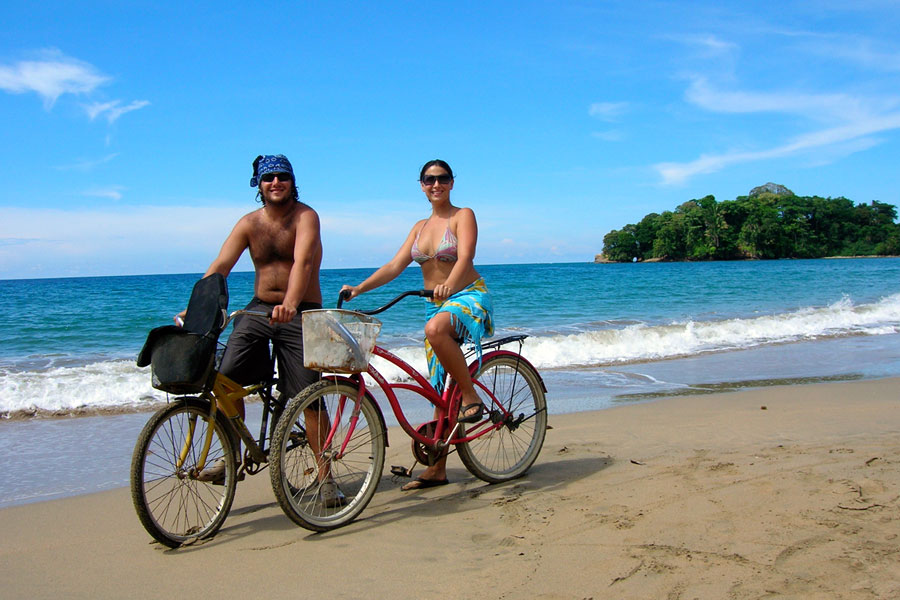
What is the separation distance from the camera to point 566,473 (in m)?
4.32

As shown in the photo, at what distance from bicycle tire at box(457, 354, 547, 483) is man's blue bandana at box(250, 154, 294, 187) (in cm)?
165

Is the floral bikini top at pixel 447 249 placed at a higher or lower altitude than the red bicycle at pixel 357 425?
higher

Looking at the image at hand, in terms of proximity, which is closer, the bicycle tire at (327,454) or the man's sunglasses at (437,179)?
the bicycle tire at (327,454)

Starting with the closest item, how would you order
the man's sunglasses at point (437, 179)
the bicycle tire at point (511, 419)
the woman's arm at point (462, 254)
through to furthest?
the woman's arm at point (462, 254), the man's sunglasses at point (437, 179), the bicycle tire at point (511, 419)

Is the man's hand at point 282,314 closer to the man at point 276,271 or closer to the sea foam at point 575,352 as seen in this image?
the man at point 276,271

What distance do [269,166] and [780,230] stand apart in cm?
9446

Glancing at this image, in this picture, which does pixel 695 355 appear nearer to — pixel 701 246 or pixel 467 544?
pixel 467 544

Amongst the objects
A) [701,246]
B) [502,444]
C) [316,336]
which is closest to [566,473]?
[502,444]

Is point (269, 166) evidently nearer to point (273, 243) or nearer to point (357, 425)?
point (273, 243)

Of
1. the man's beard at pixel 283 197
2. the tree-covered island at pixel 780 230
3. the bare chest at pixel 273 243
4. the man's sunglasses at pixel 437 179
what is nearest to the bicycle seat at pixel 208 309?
the bare chest at pixel 273 243

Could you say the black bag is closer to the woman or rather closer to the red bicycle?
the red bicycle

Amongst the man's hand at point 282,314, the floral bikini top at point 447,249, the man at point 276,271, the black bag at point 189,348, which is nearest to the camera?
the black bag at point 189,348

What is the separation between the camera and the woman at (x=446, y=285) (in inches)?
145

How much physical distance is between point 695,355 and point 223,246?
942cm
